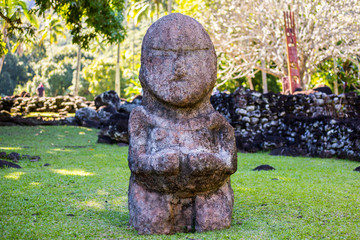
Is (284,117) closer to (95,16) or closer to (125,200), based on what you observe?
(95,16)

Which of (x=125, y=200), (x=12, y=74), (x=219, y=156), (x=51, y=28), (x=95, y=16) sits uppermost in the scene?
(x=12, y=74)

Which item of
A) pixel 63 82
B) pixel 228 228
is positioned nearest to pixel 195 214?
pixel 228 228

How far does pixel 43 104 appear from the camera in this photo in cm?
2211

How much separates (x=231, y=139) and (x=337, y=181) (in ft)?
9.99

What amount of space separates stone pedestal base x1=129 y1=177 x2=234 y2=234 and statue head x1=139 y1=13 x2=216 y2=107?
0.94m

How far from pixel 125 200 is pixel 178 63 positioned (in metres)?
2.17

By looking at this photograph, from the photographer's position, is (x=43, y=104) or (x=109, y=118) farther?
(x=43, y=104)

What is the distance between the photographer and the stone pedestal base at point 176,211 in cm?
371

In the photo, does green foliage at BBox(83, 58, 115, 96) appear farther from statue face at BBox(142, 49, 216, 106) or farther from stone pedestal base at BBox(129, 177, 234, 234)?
stone pedestal base at BBox(129, 177, 234, 234)

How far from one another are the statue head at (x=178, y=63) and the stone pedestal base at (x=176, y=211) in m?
0.94

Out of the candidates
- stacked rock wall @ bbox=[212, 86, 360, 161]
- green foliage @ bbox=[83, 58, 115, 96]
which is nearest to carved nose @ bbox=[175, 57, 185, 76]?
stacked rock wall @ bbox=[212, 86, 360, 161]

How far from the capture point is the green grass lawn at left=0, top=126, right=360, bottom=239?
3.63 metres

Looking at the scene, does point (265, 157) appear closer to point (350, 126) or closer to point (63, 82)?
point (350, 126)

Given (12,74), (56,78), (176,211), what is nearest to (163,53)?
(176,211)
